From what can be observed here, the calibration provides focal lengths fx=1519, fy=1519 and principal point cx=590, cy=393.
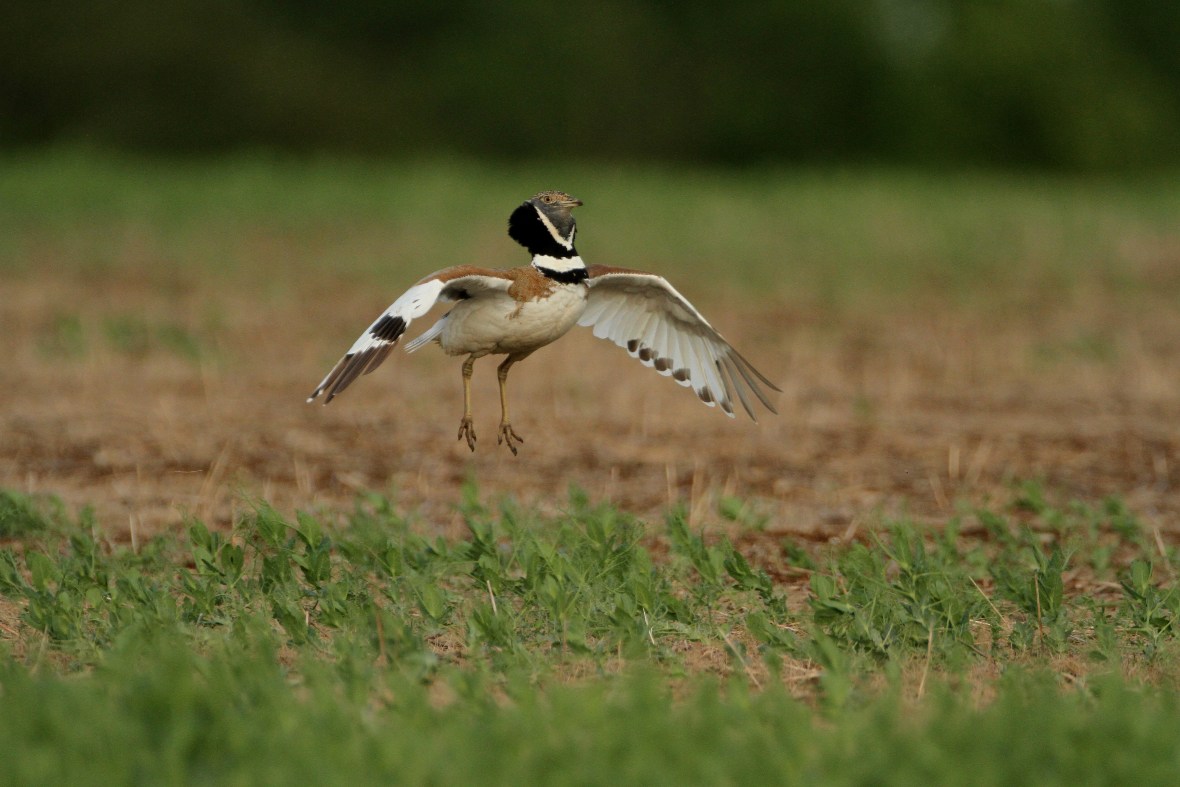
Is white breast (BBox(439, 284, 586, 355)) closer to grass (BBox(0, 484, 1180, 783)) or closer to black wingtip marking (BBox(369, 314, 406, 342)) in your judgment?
black wingtip marking (BBox(369, 314, 406, 342))

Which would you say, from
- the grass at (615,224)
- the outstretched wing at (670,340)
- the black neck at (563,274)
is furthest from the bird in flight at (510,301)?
the grass at (615,224)

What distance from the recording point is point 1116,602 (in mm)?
6430

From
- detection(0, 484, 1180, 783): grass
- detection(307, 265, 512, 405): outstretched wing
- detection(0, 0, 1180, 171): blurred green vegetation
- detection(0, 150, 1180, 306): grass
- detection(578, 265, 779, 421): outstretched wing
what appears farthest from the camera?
detection(0, 0, 1180, 171): blurred green vegetation

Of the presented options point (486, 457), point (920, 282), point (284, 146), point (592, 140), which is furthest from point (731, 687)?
point (592, 140)

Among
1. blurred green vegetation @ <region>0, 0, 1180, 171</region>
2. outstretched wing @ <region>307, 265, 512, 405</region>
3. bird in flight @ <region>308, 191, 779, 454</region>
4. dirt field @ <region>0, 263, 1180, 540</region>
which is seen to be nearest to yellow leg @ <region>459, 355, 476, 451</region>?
bird in flight @ <region>308, 191, 779, 454</region>

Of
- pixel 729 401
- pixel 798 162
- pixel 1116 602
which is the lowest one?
pixel 1116 602

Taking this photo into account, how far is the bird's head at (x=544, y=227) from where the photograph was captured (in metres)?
5.98

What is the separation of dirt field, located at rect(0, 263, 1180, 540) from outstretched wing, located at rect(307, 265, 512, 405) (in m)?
1.52

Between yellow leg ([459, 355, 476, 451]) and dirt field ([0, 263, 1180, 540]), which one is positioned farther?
dirt field ([0, 263, 1180, 540])

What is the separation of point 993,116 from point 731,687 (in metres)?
47.3

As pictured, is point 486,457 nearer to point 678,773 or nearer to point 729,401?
point 729,401

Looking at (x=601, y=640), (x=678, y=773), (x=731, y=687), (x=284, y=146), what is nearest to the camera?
(x=678, y=773)

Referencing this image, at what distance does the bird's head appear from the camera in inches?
235

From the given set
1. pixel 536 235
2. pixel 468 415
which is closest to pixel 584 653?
pixel 468 415
